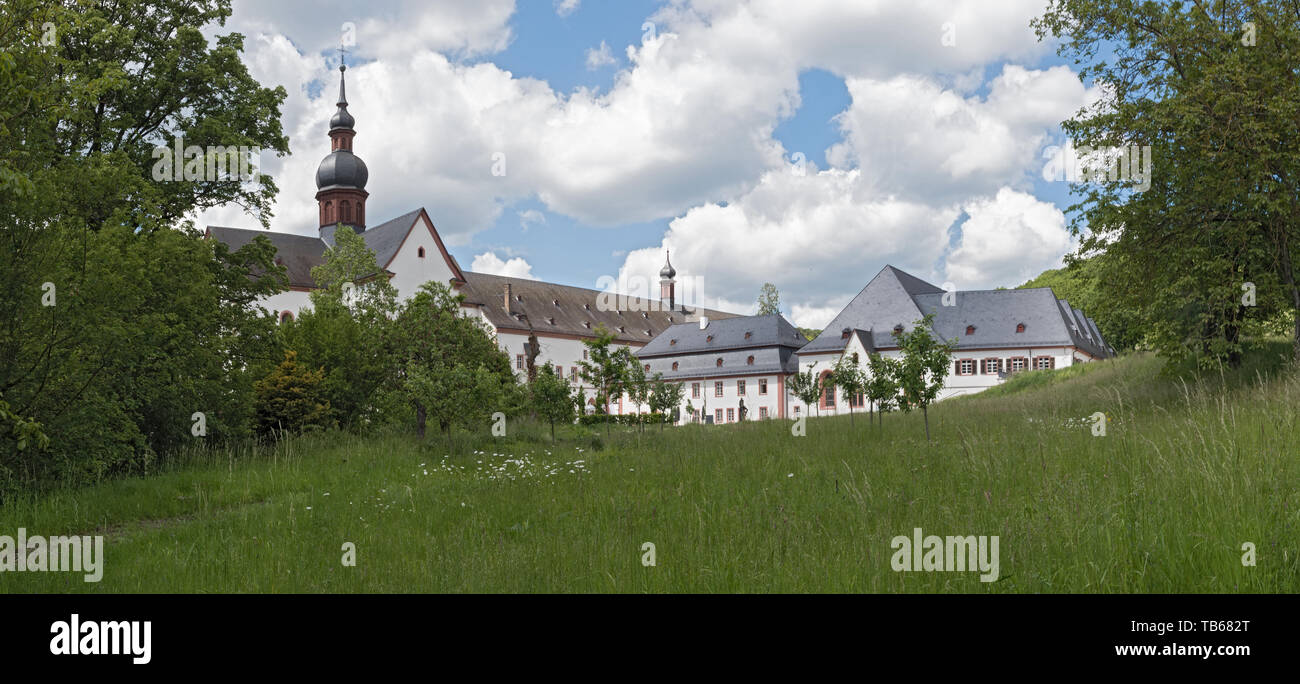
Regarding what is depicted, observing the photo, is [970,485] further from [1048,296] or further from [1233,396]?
[1048,296]

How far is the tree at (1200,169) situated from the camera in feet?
47.3

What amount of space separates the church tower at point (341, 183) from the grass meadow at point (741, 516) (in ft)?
186

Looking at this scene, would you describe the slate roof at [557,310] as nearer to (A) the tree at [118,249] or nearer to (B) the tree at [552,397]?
(A) the tree at [118,249]

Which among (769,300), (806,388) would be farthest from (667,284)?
(806,388)

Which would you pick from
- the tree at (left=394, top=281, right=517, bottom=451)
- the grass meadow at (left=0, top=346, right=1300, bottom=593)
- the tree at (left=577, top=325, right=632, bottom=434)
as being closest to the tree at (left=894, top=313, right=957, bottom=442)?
the grass meadow at (left=0, top=346, right=1300, bottom=593)

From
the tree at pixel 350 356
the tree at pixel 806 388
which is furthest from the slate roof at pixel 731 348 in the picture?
the tree at pixel 350 356

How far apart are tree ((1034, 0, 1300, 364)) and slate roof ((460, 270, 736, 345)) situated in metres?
60.6

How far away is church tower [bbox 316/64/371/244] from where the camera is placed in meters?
66.6

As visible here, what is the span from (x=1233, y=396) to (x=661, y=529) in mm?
10091

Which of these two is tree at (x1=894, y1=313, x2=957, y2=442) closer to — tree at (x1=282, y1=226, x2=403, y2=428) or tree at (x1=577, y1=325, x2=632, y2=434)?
tree at (x1=577, y1=325, x2=632, y2=434)

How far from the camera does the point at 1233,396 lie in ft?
39.4

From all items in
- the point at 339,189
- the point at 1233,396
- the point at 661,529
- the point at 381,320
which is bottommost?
the point at 661,529

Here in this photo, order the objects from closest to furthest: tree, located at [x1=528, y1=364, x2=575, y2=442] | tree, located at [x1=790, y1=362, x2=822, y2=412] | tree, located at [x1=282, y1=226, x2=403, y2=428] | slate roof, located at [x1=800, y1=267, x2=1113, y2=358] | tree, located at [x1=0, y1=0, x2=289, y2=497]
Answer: tree, located at [x1=0, y1=0, x2=289, y2=497] < tree, located at [x1=528, y1=364, x2=575, y2=442] < tree, located at [x1=282, y1=226, x2=403, y2=428] < tree, located at [x1=790, y1=362, x2=822, y2=412] < slate roof, located at [x1=800, y1=267, x2=1113, y2=358]

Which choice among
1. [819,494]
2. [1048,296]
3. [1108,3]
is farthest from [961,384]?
[819,494]
